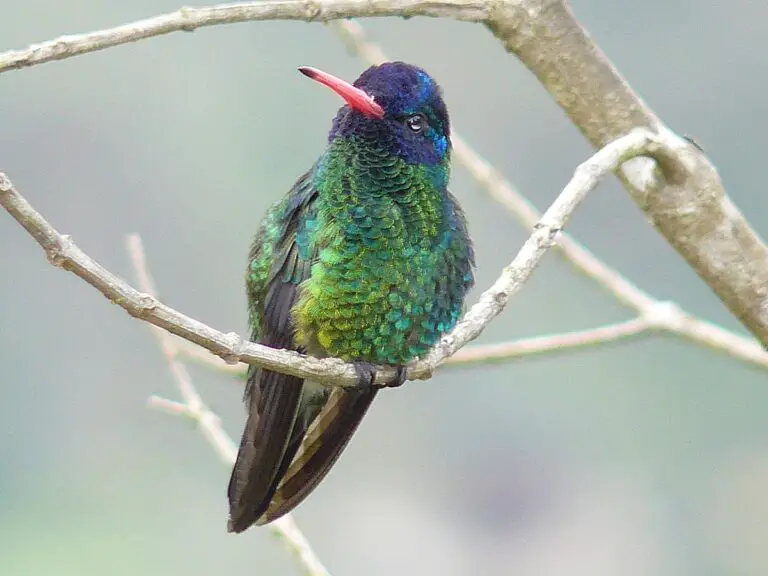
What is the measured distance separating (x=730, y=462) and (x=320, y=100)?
217 cm

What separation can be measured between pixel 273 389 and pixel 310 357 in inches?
13.0

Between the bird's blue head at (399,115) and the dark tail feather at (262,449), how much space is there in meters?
0.39

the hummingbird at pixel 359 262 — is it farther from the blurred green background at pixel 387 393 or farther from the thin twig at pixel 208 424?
the blurred green background at pixel 387 393

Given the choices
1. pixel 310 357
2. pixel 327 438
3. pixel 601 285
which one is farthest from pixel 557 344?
pixel 310 357

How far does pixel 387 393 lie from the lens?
12.7 ft

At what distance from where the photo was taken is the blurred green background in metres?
3.59

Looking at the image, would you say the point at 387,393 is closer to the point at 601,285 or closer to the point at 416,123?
the point at 601,285

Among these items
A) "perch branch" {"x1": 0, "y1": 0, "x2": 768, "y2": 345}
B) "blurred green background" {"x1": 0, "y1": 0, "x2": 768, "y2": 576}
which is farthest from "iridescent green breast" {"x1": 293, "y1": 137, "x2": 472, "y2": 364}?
"blurred green background" {"x1": 0, "y1": 0, "x2": 768, "y2": 576}

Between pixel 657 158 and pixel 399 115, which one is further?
pixel 399 115

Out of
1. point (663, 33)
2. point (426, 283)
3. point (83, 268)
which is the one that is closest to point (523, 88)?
point (663, 33)

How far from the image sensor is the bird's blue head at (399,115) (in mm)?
1527

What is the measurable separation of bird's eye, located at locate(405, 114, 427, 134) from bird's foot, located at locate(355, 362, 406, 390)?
0.37 m

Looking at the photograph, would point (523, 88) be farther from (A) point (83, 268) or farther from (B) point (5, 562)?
(A) point (83, 268)

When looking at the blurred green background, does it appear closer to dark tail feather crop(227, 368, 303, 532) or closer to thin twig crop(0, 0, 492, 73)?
dark tail feather crop(227, 368, 303, 532)
